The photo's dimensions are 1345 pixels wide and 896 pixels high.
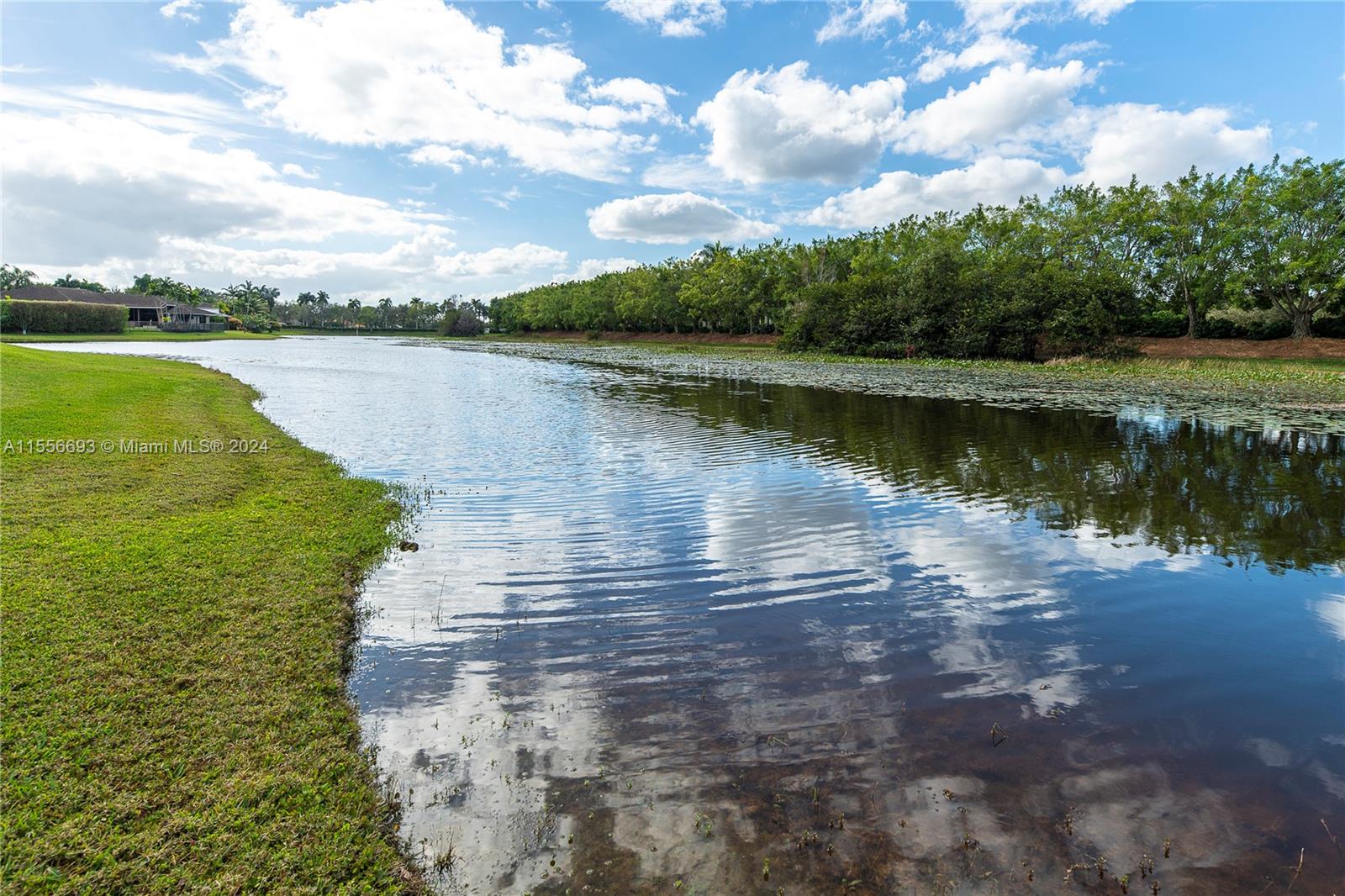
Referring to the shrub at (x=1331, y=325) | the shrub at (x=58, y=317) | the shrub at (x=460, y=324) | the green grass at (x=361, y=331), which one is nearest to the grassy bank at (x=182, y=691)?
the shrub at (x=1331, y=325)

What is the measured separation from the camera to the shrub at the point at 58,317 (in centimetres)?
7062

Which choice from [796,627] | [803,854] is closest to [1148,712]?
[796,627]

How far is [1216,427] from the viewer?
19312mm

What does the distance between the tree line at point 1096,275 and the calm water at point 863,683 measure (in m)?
39.2

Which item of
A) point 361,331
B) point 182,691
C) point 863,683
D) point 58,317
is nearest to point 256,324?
point 361,331

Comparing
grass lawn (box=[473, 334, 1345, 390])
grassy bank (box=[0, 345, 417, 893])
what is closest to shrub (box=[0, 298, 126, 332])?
grass lawn (box=[473, 334, 1345, 390])

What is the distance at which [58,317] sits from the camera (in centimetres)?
7500

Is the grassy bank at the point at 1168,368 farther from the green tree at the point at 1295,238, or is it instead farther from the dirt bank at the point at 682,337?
the dirt bank at the point at 682,337

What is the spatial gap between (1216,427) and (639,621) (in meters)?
20.4

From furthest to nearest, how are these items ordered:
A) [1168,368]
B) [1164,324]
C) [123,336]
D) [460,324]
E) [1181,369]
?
[460,324]
[123,336]
[1164,324]
[1168,368]
[1181,369]

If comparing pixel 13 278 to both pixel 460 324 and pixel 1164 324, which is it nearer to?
pixel 460 324

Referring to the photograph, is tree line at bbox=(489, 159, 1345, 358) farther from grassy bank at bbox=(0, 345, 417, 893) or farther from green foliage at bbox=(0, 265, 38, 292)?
green foliage at bbox=(0, 265, 38, 292)

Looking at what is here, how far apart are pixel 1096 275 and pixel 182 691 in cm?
5634

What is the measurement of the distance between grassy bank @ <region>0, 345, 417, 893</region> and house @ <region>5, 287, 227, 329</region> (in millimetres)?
108037
